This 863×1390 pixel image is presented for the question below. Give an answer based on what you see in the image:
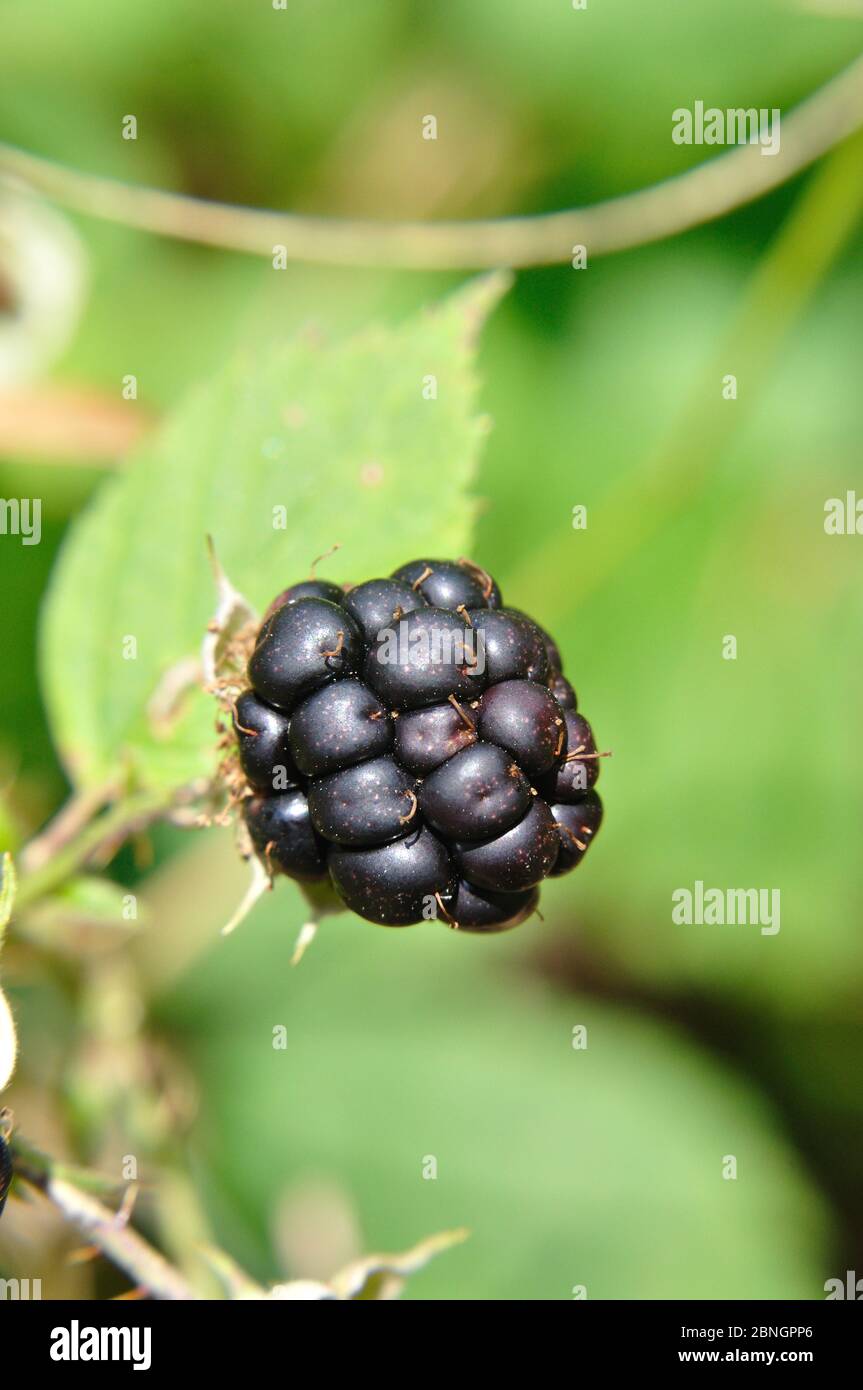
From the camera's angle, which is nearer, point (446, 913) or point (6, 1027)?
point (6, 1027)

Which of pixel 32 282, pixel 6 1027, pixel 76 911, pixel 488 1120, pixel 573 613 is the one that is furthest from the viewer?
pixel 573 613

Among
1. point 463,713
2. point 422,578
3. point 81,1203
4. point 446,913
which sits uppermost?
point 422,578

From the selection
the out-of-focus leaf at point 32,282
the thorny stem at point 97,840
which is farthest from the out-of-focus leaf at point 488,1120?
the out-of-focus leaf at point 32,282

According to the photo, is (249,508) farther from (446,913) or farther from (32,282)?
(32,282)

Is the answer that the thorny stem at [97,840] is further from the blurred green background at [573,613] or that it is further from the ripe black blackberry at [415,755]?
the blurred green background at [573,613]

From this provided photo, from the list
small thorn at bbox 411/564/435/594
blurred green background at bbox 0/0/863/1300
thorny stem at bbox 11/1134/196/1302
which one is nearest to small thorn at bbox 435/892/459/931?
small thorn at bbox 411/564/435/594

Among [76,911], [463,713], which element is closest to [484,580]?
[463,713]
